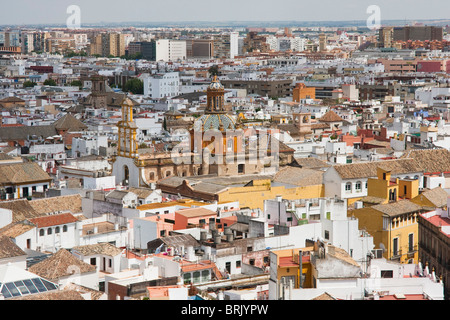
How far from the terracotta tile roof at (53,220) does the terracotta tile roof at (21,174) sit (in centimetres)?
360

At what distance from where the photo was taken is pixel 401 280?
571 cm

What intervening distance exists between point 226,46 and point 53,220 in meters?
50.6

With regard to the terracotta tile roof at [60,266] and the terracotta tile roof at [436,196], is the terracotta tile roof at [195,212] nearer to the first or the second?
the terracotta tile roof at [60,266]

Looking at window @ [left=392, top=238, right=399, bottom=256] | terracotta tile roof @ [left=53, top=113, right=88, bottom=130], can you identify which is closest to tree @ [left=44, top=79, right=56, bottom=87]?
terracotta tile roof @ [left=53, top=113, right=88, bottom=130]

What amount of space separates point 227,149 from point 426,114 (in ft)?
30.5

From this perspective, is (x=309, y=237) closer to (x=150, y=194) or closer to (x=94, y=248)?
(x=94, y=248)

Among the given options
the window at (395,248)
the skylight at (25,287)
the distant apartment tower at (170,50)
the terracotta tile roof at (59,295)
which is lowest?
the window at (395,248)

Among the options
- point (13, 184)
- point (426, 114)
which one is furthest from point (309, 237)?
point (426, 114)

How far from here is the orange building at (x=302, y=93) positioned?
28516 mm

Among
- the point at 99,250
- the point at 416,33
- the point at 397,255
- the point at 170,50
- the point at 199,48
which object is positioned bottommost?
the point at 397,255

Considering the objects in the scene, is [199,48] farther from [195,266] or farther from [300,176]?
[195,266]

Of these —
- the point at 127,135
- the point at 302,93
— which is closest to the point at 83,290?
the point at 127,135

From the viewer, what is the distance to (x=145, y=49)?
54781 mm

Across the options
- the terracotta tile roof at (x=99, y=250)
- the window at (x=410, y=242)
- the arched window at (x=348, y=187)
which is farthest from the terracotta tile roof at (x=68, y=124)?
the terracotta tile roof at (x=99, y=250)
